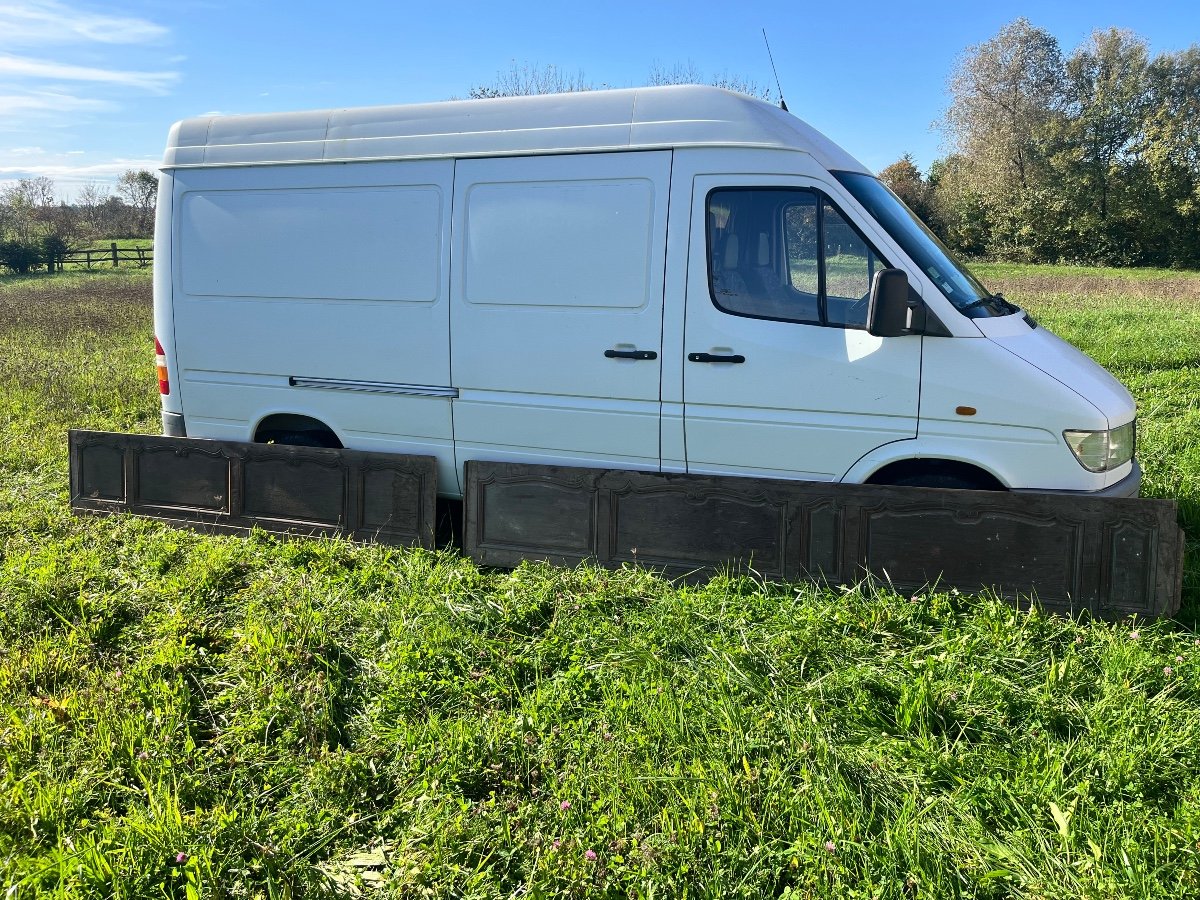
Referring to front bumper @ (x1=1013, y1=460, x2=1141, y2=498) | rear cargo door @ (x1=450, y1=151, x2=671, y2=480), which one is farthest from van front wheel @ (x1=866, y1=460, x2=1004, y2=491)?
rear cargo door @ (x1=450, y1=151, x2=671, y2=480)

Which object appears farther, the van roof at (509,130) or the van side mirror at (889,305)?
the van roof at (509,130)

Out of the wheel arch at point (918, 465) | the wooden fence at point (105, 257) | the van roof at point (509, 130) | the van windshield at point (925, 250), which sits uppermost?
the wooden fence at point (105, 257)

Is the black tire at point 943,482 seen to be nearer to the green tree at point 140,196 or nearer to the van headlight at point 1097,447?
the van headlight at point 1097,447

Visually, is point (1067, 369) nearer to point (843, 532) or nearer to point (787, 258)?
point (843, 532)

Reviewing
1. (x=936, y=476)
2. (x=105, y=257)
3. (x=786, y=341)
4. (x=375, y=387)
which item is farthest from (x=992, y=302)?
(x=105, y=257)

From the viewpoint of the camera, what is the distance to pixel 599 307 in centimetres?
564

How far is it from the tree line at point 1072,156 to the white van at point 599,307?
43462 millimetres

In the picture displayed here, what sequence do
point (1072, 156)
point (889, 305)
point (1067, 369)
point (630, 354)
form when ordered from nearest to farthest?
point (889, 305), point (1067, 369), point (630, 354), point (1072, 156)

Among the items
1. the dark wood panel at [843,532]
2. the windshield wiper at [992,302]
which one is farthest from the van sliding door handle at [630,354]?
the windshield wiper at [992,302]

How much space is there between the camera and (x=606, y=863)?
309 cm

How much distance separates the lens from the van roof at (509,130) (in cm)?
534

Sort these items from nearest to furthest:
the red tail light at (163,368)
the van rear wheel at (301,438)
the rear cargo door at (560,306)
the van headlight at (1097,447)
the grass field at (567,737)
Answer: the grass field at (567,737) → the van headlight at (1097,447) → the rear cargo door at (560,306) → the van rear wheel at (301,438) → the red tail light at (163,368)

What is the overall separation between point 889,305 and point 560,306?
6.45 ft

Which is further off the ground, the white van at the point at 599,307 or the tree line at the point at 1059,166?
the tree line at the point at 1059,166
